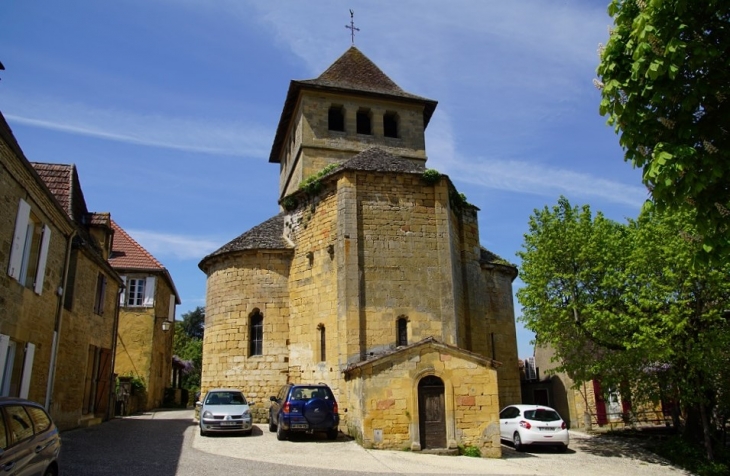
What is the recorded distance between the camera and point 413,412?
12328mm

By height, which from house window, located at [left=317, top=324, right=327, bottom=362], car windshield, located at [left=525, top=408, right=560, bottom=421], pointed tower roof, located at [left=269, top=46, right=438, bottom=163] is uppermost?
pointed tower roof, located at [left=269, top=46, right=438, bottom=163]

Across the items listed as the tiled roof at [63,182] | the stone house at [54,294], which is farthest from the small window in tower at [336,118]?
the tiled roof at [63,182]

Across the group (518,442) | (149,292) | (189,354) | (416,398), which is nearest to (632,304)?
(518,442)

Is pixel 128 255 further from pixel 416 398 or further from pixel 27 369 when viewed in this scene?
pixel 416 398

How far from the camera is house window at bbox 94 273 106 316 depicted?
54.6 ft

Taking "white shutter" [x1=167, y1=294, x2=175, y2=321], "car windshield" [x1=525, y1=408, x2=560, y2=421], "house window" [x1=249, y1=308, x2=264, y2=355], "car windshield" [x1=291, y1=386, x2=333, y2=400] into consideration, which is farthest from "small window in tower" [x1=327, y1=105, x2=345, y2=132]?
"car windshield" [x1=525, y1=408, x2=560, y2=421]

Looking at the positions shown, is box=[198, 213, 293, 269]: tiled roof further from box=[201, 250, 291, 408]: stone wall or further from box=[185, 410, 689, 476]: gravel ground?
box=[185, 410, 689, 476]: gravel ground

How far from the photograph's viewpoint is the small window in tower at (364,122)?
23.1 m

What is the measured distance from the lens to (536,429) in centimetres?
1434

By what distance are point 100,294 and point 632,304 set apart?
51.1 ft

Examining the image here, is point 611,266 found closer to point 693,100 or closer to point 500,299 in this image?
point 500,299

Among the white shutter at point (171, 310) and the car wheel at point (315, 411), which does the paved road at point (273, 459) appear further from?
the white shutter at point (171, 310)

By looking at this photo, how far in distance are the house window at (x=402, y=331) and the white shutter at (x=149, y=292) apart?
43.5 ft

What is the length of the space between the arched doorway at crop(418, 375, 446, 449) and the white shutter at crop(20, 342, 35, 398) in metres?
8.05
